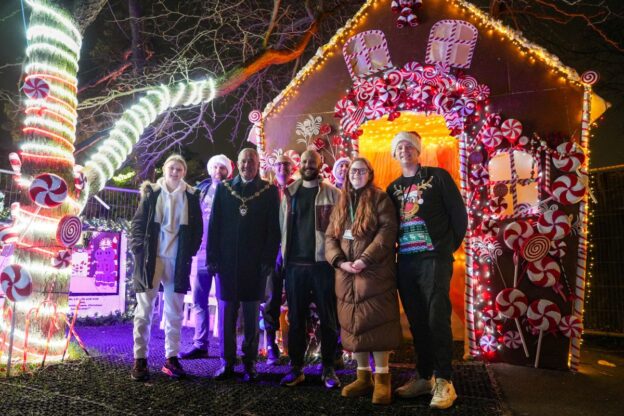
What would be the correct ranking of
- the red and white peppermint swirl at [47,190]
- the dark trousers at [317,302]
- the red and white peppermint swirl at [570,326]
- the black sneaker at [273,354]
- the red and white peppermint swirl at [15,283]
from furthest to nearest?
the black sneaker at [273,354] < the red and white peppermint swirl at [570,326] < the red and white peppermint swirl at [47,190] < the red and white peppermint swirl at [15,283] < the dark trousers at [317,302]

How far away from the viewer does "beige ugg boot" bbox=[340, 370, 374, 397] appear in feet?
11.9

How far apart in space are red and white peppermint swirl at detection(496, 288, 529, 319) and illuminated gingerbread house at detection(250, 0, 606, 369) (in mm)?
11

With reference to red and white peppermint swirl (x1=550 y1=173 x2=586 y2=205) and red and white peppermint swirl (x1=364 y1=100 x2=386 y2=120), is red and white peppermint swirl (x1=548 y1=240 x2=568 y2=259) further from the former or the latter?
red and white peppermint swirl (x1=364 y1=100 x2=386 y2=120)

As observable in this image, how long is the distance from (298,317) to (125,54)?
35.6ft

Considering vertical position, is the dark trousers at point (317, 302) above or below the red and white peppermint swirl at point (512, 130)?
below

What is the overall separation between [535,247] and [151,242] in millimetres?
3793

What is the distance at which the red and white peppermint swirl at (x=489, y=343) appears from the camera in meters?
4.90

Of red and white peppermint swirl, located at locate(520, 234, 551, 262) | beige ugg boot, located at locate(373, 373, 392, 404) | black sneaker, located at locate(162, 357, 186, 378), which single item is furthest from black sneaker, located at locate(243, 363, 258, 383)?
red and white peppermint swirl, located at locate(520, 234, 551, 262)

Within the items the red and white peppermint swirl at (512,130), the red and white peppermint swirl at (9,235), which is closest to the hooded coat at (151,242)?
the red and white peppermint swirl at (9,235)

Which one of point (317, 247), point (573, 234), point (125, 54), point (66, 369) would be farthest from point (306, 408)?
point (125, 54)

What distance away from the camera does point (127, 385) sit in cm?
390

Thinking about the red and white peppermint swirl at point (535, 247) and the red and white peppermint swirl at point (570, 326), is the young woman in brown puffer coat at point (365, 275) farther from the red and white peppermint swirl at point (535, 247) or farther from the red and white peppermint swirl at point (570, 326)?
the red and white peppermint swirl at point (570, 326)

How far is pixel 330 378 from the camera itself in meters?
3.93

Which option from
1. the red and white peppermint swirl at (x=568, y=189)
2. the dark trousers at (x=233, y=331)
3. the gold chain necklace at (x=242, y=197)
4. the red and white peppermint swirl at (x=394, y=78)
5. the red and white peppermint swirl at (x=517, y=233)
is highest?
the red and white peppermint swirl at (x=394, y=78)
